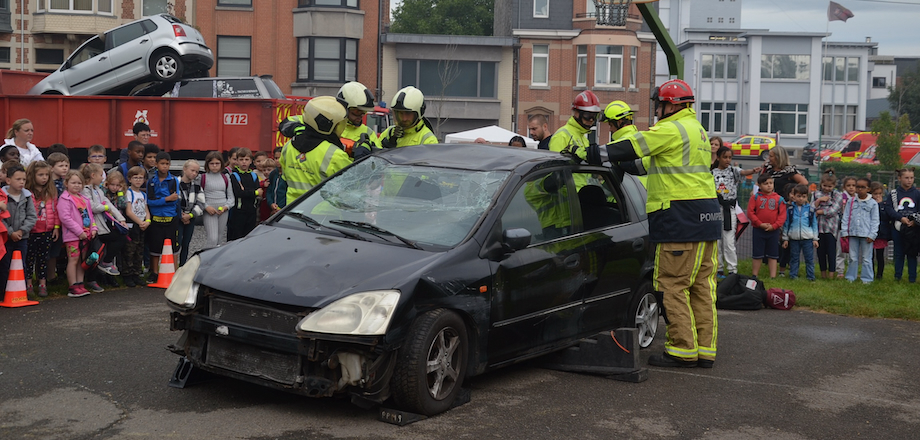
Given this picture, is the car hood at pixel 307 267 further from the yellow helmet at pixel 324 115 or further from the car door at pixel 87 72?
the car door at pixel 87 72

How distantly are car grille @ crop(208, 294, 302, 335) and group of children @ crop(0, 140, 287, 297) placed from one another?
4.56m

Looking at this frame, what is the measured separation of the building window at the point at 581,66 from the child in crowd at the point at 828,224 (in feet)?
101

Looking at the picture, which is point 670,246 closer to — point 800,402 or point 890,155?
point 800,402

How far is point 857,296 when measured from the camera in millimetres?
11102

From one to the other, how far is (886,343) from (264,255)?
5815mm

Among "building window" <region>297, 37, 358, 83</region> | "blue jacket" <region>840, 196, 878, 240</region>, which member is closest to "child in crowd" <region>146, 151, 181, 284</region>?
"blue jacket" <region>840, 196, 878, 240</region>

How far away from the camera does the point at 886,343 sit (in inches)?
332

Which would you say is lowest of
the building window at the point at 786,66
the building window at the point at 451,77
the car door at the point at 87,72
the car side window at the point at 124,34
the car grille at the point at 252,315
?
the car grille at the point at 252,315

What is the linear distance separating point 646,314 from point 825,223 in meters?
6.56

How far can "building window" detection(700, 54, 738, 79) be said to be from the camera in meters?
→ 64.4

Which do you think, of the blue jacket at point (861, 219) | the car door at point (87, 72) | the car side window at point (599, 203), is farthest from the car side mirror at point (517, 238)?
the car door at point (87, 72)

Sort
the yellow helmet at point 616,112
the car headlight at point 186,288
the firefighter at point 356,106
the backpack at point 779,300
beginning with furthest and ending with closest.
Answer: the backpack at point 779,300 < the yellow helmet at point 616,112 < the firefighter at point 356,106 < the car headlight at point 186,288

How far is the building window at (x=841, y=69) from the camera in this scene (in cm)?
6675

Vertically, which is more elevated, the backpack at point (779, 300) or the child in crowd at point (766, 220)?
the child in crowd at point (766, 220)
